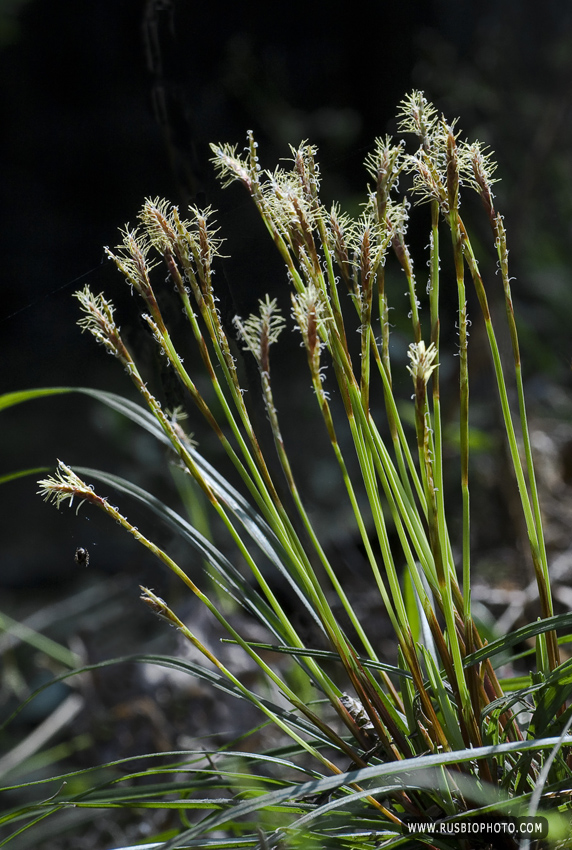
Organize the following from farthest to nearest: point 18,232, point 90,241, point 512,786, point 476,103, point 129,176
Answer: point 476,103 → point 18,232 → point 129,176 → point 90,241 → point 512,786

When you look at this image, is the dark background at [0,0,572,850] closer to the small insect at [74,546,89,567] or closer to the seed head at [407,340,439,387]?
the small insect at [74,546,89,567]

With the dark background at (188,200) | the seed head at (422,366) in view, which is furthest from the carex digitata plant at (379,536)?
the dark background at (188,200)

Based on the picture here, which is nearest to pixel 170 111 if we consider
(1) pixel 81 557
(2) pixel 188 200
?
(2) pixel 188 200

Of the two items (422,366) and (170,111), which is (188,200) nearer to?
(170,111)

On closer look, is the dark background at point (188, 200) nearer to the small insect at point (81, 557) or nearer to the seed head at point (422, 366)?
the small insect at point (81, 557)

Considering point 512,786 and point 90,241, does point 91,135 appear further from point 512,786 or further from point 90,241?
point 512,786

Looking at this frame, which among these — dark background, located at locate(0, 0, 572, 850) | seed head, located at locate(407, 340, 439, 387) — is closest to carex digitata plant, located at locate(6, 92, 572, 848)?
seed head, located at locate(407, 340, 439, 387)

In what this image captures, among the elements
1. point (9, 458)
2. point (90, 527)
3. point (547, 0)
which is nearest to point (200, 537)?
point (90, 527)

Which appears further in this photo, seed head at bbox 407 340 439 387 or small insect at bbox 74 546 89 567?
small insect at bbox 74 546 89 567

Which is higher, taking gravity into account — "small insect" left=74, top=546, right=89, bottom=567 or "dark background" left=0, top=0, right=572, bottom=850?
"dark background" left=0, top=0, right=572, bottom=850
